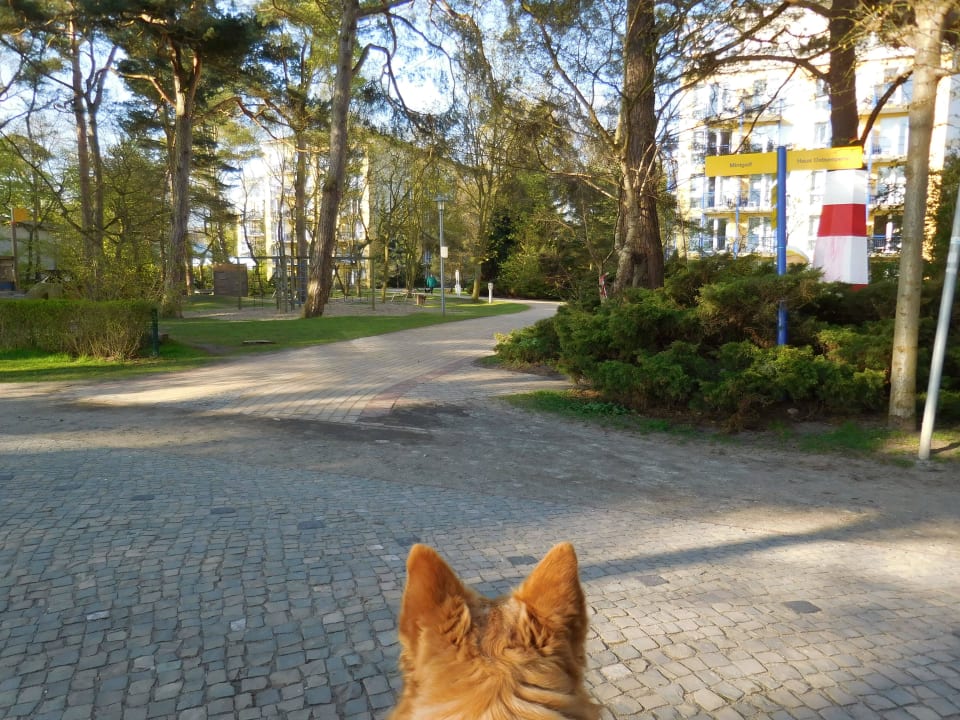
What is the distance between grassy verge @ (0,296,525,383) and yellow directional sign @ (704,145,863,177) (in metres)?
11.6

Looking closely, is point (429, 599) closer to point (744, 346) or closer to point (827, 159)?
point (744, 346)

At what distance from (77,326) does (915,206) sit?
16.0 m

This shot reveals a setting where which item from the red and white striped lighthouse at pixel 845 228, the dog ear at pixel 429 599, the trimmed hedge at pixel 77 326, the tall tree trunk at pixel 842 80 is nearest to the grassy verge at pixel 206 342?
Result: the trimmed hedge at pixel 77 326

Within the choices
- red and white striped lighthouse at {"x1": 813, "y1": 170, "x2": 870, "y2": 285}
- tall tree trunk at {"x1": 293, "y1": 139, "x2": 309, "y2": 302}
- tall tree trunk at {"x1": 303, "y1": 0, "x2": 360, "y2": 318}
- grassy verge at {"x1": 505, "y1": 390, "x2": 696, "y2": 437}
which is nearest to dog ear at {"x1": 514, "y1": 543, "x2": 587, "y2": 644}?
grassy verge at {"x1": 505, "y1": 390, "x2": 696, "y2": 437}

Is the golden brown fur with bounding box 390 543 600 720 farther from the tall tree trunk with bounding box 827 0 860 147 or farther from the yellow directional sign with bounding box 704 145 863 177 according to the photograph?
the tall tree trunk with bounding box 827 0 860 147

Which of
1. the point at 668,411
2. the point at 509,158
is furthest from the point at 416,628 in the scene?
the point at 509,158

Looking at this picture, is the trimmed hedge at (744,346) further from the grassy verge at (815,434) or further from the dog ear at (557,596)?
the dog ear at (557,596)

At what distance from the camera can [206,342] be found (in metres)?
18.8

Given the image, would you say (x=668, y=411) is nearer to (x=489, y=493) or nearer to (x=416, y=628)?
(x=489, y=493)

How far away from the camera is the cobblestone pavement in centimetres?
298

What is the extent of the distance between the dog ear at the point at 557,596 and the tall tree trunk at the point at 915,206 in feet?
27.0

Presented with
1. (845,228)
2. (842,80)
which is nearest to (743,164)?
(845,228)

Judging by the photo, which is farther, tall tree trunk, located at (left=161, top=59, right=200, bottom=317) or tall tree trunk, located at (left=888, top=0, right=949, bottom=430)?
tall tree trunk, located at (left=161, top=59, right=200, bottom=317)

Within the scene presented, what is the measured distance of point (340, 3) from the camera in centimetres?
2334
